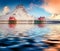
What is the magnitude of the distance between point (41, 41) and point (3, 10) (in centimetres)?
55

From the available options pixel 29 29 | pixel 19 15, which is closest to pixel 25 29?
pixel 29 29

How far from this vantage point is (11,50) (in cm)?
149

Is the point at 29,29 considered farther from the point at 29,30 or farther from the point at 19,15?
the point at 19,15

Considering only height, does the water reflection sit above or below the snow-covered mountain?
below

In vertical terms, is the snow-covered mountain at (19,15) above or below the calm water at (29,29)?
above

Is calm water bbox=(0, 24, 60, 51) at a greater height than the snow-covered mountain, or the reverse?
the snow-covered mountain

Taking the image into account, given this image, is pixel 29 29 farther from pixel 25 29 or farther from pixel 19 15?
pixel 19 15

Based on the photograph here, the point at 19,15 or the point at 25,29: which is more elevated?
the point at 19,15

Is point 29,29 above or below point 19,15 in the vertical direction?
below

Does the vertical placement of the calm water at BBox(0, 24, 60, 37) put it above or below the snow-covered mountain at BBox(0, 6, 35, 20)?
below

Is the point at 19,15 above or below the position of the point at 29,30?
above

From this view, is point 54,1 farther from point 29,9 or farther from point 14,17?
point 14,17

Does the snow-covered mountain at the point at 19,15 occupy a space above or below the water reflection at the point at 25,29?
above

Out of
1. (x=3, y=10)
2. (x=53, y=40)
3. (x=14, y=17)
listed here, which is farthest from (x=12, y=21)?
(x=53, y=40)
